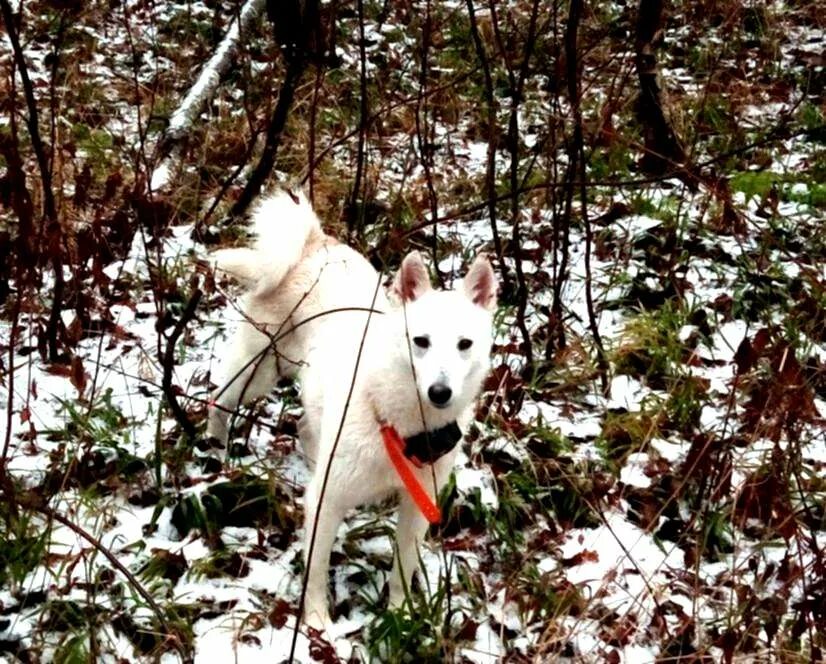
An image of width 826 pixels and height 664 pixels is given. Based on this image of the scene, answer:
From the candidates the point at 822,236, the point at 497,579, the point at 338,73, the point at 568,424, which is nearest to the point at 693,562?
the point at 497,579

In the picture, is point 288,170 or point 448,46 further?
point 448,46

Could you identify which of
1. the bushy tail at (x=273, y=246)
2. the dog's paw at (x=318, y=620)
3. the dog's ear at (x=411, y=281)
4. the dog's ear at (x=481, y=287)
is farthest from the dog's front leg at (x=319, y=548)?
the bushy tail at (x=273, y=246)

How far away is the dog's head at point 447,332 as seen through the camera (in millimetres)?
2834

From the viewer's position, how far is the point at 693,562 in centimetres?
322

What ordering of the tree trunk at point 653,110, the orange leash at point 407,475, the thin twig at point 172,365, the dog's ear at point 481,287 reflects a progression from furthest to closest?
1. the tree trunk at point 653,110
2. the thin twig at point 172,365
3. the dog's ear at point 481,287
4. the orange leash at point 407,475

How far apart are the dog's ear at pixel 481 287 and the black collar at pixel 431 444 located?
45cm

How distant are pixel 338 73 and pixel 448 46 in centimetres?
105

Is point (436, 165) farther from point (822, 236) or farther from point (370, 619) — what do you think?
point (370, 619)

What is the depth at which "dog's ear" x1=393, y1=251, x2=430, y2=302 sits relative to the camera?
3094 millimetres

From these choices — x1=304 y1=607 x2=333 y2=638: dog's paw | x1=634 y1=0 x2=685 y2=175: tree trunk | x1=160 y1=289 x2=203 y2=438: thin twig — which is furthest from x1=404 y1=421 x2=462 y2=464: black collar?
x1=634 y1=0 x2=685 y2=175: tree trunk

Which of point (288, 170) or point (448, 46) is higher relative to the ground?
point (448, 46)

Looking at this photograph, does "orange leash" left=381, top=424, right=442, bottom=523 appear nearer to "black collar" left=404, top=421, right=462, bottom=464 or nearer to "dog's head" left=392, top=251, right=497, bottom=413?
"black collar" left=404, top=421, right=462, bottom=464

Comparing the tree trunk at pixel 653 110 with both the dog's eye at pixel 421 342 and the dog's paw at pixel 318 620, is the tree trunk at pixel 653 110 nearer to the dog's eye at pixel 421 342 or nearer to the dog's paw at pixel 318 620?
the dog's eye at pixel 421 342

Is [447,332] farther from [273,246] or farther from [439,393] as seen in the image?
[273,246]
